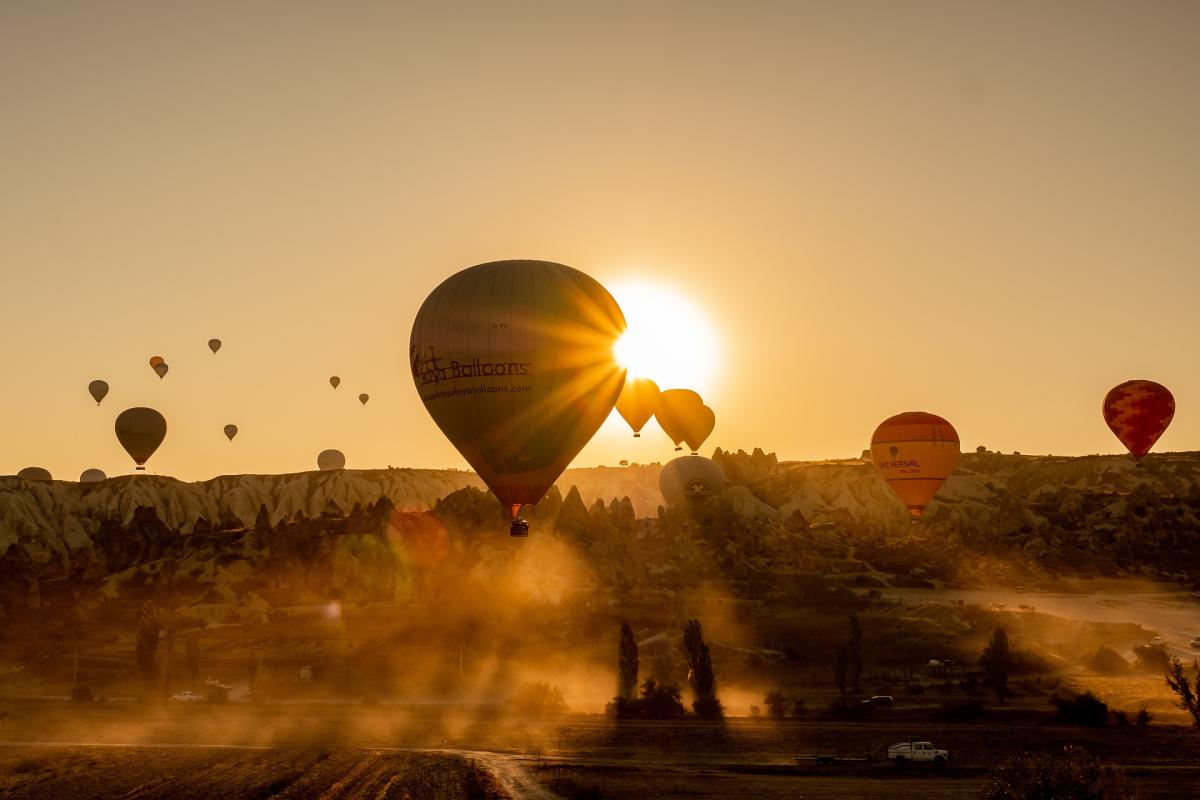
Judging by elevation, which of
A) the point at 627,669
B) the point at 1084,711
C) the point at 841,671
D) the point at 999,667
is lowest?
the point at 627,669

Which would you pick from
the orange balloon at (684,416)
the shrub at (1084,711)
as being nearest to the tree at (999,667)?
the shrub at (1084,711)

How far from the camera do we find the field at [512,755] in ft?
155

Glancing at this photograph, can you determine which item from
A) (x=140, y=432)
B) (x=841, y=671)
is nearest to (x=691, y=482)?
(x=140, y=432)

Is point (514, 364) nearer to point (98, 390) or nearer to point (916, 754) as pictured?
point (916, 754)

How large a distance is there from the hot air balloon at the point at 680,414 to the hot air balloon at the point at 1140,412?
60.1 metres

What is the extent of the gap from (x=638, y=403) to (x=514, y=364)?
3448 inches

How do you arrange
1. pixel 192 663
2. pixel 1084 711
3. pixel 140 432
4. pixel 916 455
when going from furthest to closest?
pixel 140 432
pixel 916 455
pixel 192 663
pixel 1084 711

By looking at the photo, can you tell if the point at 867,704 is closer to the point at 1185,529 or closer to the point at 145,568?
the point at 145,568

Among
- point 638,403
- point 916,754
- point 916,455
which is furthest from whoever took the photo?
point 638,403

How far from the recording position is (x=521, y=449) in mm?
57781

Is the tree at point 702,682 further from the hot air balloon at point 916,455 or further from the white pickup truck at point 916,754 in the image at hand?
the hot air balloon at point 916,455

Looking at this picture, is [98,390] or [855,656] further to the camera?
[98,390]

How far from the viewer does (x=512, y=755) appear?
55594 millimetres

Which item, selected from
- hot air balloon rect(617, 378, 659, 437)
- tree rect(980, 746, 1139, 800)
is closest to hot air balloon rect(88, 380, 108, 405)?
hot air balloon rect(617, 378, 659, 437)
